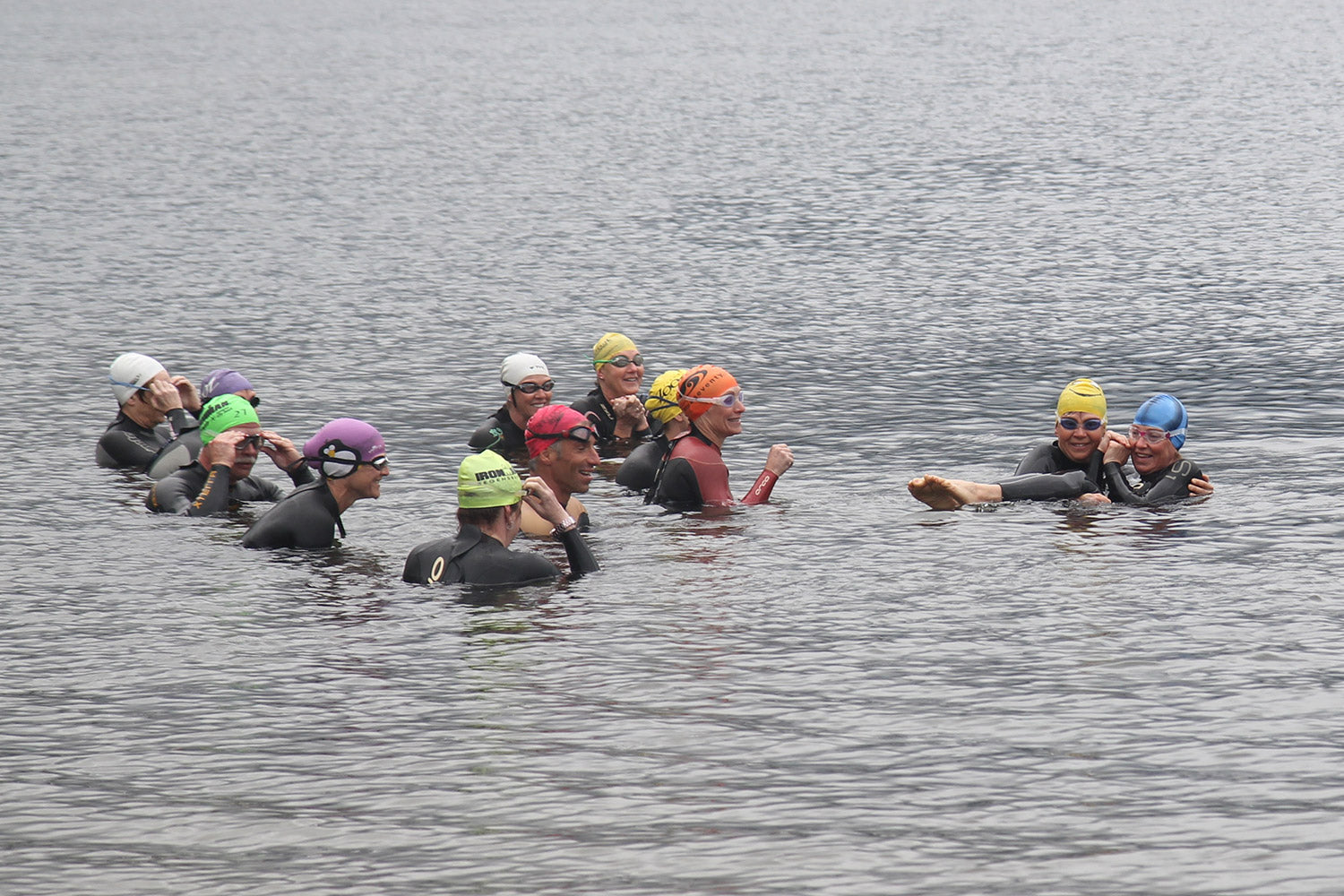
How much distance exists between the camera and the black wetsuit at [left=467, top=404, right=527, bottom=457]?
2448 cm

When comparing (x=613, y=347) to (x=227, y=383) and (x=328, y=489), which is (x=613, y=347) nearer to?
(x=227, y=383)

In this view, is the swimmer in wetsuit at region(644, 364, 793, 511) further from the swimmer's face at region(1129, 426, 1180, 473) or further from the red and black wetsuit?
the swimmer's face at region(1129, 426, 1180, 473)

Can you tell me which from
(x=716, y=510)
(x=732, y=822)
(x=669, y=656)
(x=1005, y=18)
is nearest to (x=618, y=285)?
(x=716, y=510)

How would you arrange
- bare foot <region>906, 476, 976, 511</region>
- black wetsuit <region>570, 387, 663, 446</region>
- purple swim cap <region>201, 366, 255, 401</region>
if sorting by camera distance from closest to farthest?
bare foot <region>906, 476, 976, 511</region>, purple swim cap <region>201, 366, 255, 401</region>, black wetsuit <region>570, 387, 663, 446</region>

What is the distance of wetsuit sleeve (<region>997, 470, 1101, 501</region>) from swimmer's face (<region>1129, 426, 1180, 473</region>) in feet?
1.94

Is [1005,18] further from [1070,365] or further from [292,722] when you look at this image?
[292,722]

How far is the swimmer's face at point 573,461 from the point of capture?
18.5 meters

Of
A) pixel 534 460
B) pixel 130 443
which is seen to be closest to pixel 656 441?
pixel 534 460

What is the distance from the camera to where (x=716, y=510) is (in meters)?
21.0

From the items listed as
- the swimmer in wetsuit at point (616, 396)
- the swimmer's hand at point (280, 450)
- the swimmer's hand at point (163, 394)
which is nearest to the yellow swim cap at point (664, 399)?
the swimmer in wetsuit at point (616, 396)

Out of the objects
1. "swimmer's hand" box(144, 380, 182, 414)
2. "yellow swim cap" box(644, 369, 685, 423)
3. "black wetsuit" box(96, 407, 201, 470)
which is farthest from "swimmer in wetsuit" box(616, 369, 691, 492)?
"swimmer's hand" box(144, 380, 182, 414)

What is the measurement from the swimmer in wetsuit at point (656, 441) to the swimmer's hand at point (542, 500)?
16.7ft

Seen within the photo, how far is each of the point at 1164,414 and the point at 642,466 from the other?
6.24 metres

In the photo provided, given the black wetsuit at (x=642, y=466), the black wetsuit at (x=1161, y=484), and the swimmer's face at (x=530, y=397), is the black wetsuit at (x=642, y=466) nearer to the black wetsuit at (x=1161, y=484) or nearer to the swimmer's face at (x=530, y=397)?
the swimmer's face at (x=530, y=397)
